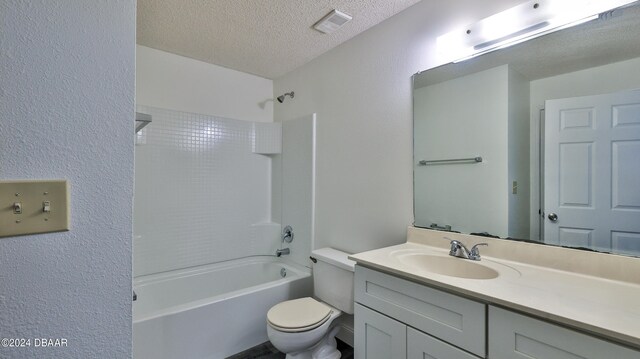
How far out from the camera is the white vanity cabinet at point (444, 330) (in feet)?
2.60

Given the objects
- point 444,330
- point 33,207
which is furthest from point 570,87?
point 33,207

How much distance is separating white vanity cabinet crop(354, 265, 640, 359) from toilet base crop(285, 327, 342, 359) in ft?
1.60

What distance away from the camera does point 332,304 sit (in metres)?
1.94

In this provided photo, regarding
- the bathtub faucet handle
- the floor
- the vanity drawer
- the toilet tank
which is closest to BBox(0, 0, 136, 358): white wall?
the vanity drawer

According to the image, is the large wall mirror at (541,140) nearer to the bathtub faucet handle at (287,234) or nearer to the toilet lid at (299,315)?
the toilet lid at (299,315)

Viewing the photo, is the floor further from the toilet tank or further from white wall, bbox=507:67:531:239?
white wall, bbox=507:67:531:239

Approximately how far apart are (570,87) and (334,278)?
1.65 meters

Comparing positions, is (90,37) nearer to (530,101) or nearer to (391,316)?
(391,316)

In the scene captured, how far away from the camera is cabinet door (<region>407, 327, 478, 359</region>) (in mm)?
1007

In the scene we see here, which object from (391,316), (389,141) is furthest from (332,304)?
(389,141)

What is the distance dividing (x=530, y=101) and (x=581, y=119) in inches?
8.3

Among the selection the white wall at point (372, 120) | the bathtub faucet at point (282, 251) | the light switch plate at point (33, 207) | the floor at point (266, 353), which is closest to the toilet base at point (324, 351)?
the floor at point (266, 353)

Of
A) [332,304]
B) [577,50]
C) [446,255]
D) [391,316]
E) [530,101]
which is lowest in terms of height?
[332,304]

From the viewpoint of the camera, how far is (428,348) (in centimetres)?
109
